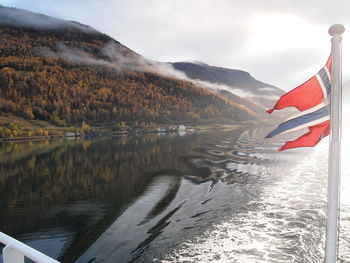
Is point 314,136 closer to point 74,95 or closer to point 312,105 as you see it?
point 312,105

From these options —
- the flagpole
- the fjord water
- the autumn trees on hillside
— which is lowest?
the fjord water

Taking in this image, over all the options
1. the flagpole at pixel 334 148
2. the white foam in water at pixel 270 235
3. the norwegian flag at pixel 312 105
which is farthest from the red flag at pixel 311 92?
the white foam in water at pixel 270 235

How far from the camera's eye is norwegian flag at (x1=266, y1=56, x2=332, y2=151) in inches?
172

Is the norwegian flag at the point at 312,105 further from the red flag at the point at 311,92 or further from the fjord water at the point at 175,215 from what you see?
the fjord water at the point at 175,215

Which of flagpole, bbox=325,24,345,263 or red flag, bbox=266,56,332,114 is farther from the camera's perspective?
red flag, bbox=266,56,332,114

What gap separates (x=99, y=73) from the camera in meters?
196

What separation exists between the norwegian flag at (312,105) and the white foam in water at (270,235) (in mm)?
4547

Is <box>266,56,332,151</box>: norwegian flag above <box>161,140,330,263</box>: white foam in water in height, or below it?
above

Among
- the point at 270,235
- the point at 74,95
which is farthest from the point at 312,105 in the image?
the point at 74,95

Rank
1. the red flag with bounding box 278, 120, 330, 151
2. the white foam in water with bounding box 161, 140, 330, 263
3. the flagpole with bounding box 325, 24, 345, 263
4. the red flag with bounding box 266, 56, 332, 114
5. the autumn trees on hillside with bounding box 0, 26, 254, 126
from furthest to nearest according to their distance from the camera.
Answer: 1. the autumn trees on hillside with bounding box 0, 26, 254, 126
2. the white foam in water with bounding box 161, 140, 330, 263
3. the red flag with bounding box 278, 120, 330, 151
4. the red flag with bounding box 266, 56, 332, 114
5. the flagpole with bounding box 325, 24, 345, 263

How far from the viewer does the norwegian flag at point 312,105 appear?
4.38 meters

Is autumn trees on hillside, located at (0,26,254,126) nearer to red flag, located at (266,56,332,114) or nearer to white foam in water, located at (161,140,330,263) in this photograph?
white foam in water, located at (161,140,330,263)

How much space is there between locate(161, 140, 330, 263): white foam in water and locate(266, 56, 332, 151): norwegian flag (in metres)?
4.55

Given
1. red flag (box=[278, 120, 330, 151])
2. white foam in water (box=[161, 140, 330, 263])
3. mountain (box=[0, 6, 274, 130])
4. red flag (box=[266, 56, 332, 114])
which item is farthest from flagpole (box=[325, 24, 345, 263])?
mountain (box=[0, 6, 274, 130])
